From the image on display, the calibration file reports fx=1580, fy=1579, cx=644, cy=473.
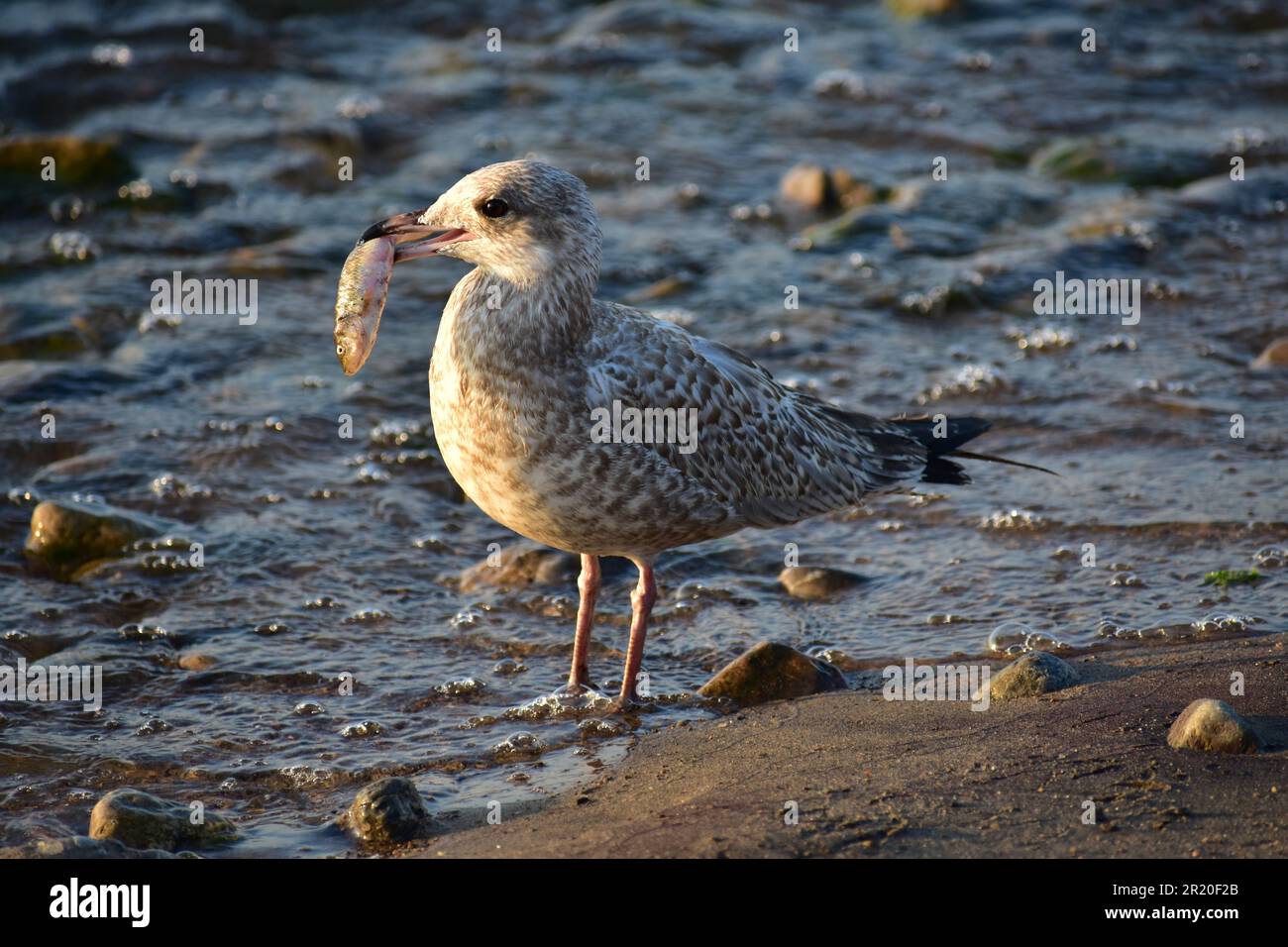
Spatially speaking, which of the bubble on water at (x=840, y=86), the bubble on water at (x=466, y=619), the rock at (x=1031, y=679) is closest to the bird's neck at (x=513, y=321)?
the bubble on water at (x=466, y=619)

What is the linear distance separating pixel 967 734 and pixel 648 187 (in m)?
8.60

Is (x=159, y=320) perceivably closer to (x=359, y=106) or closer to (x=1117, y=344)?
(x=359, y=106)

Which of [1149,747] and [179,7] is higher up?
[179,7]

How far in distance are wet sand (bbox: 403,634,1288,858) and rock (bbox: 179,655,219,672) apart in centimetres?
191

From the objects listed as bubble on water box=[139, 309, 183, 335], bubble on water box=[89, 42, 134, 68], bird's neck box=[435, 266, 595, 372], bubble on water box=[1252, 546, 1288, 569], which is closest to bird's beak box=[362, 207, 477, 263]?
bird's neck box=[435, 266, 595, 372]

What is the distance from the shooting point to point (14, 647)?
7.21 meters

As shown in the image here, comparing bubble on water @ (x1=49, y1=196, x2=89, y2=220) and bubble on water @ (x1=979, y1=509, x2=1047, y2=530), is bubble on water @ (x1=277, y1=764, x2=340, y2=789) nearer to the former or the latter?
bubble on water @ (x1=979, y1=509, x2=1047, y2=530)

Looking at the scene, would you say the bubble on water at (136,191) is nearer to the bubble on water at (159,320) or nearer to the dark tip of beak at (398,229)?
the bubble on water at (159,320)

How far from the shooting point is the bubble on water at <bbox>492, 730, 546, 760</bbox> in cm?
627

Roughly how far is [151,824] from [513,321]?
2.31 metres

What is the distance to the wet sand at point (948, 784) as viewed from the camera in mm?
4891

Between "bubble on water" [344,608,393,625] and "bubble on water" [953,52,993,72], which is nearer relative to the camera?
"bubble on water" [344,608,393,625]
